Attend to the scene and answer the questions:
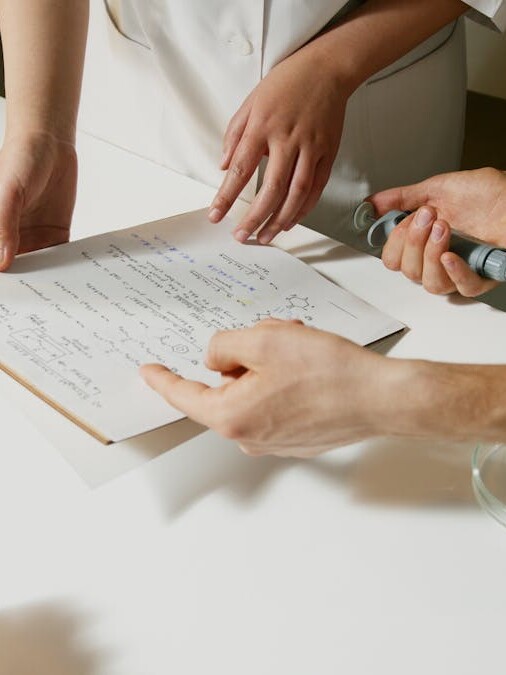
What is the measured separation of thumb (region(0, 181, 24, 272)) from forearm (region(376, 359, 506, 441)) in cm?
41

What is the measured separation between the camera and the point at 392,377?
1.78ft

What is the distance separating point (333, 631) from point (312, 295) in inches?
14.4

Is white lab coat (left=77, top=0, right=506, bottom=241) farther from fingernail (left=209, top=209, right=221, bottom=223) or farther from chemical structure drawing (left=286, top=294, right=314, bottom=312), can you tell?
chemical structure drawing (left=286, top=294, right=314, bottom=312)

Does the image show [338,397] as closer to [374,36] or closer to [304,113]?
[304,113]

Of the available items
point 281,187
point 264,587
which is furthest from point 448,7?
point 264,587

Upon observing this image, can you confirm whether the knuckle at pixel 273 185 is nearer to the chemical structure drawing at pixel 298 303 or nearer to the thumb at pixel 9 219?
the chemical structure drawing at pixel 298 303

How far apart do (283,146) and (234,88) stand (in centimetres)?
19

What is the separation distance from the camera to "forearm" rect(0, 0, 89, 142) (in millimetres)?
905

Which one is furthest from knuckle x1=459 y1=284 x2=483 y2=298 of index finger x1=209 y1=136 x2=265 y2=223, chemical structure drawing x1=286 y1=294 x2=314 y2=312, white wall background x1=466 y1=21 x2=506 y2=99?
white wall background x1=466 y1=21 x2=506 y2=99

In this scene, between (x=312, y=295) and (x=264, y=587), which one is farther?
(x=312, y=295)

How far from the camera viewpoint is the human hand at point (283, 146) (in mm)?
864

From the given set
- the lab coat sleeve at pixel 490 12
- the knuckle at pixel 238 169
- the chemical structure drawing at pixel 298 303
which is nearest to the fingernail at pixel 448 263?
the chemical structure drawing at pixel 298 303

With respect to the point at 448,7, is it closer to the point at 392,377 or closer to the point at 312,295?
the point at 312,295

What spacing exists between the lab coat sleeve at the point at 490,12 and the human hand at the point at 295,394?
0.59 metres
